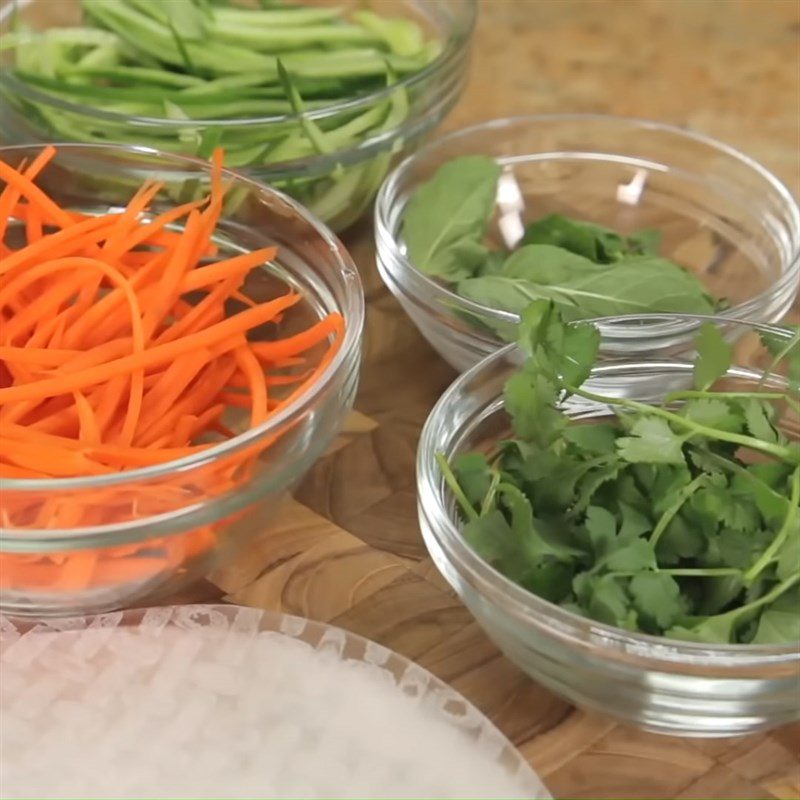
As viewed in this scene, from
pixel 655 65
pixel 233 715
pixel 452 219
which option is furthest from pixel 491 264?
pixel 655 65

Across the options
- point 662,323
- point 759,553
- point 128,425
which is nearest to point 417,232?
point 662,323

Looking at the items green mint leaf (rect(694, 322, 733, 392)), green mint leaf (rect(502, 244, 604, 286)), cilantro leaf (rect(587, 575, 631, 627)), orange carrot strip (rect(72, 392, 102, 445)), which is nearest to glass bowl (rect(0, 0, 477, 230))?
green mint leaf (rect(502, 244, 604, 286))

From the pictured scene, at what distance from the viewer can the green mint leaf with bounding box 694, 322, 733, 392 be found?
858 millimetres

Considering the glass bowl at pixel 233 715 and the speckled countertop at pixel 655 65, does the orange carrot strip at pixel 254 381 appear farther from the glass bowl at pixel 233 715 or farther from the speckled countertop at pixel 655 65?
the speckled countertop at pixel 655 65

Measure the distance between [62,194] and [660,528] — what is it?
0.67 metres

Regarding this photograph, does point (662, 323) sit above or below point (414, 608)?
above

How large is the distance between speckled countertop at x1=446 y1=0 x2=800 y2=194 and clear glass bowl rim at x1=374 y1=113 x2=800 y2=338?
0.21m

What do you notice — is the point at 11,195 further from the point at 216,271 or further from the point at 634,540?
the point at 634,540

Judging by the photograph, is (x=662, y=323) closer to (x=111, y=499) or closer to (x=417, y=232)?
(x=417, y=232)

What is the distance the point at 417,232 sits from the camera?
44.1 inches

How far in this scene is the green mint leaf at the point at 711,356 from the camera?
858 millimetres

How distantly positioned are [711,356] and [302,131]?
0.49m

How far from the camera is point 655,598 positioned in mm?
743

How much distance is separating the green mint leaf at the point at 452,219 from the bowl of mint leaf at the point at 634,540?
23 centimetres
